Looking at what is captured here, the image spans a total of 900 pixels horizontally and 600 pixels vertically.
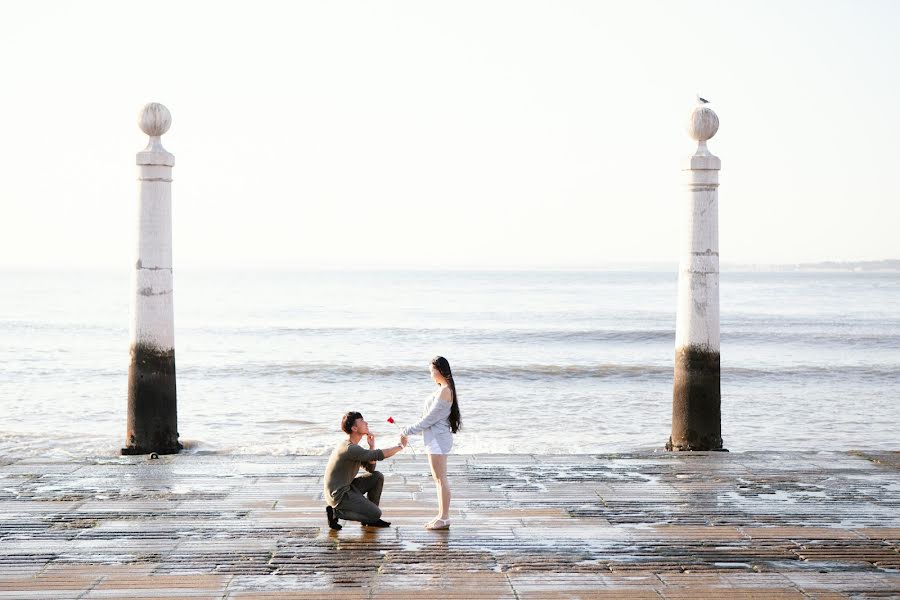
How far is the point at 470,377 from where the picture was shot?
1216 inches

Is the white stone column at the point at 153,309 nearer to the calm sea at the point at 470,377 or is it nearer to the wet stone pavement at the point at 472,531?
the wet stone pavement at the point at 472,531

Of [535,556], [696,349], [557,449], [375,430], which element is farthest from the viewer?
[375,430]

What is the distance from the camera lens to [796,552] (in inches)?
289

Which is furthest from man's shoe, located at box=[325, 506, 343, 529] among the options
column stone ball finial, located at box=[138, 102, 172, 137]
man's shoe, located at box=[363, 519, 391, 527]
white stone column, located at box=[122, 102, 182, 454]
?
column stone ball finial, located at box=[138, 102, 172, 137]

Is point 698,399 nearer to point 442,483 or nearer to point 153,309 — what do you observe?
point 442,483

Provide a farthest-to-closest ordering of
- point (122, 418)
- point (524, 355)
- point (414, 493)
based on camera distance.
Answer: point (524, 355) → point (122, 418) → point (414, 493)

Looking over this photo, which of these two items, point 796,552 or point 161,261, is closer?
point 796,552


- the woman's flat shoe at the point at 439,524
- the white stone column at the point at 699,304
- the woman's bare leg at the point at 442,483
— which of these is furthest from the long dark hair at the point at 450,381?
the white stone column at the point at 699,304

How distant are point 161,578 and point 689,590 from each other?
11.2 feet

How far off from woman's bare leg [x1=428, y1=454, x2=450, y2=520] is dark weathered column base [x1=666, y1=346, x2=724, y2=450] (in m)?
4.80

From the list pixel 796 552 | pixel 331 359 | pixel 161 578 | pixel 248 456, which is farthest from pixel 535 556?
pixel 331 359

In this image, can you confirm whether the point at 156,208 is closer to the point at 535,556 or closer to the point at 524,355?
the point at 535,556

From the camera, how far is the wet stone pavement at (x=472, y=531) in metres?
6.55

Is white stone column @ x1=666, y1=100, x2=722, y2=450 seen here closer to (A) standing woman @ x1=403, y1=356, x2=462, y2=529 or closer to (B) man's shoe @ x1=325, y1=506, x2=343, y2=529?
(A) standing woman @ x1=403, y1=356, x2=462, y2=529
